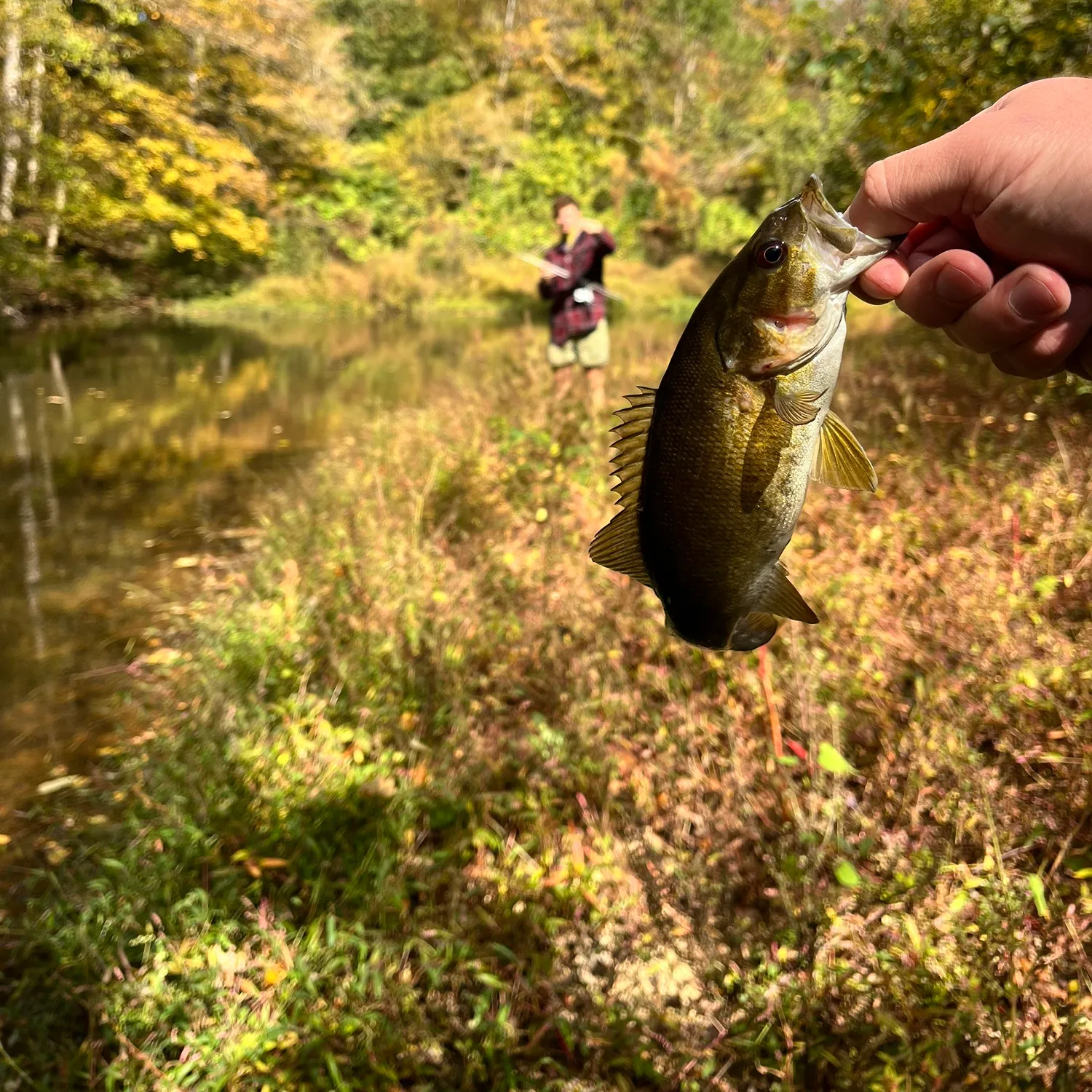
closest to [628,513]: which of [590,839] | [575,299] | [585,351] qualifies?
[590,839]

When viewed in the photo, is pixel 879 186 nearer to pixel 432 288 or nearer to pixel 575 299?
pixel 575 299

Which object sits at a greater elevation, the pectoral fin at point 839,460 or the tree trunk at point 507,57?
the tree trunk at point 507,57

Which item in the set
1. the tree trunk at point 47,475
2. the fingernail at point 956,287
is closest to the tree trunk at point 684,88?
the tree trunk at point 47,475

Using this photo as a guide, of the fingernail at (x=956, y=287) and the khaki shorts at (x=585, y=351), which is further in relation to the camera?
the khaki shorts at (x=585, y=351)

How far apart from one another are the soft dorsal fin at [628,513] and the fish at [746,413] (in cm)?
3

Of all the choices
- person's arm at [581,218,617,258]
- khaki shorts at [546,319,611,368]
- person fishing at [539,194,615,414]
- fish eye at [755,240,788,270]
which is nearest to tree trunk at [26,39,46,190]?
person fishing at [539,194,615,414]

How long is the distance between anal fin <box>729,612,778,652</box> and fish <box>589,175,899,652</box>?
0.18 ft

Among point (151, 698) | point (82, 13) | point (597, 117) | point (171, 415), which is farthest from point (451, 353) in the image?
point (597, 117)

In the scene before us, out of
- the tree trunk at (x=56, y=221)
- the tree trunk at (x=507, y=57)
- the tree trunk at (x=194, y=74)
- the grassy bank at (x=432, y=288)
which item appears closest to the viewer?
the tree trunk at (x=56, y=221)

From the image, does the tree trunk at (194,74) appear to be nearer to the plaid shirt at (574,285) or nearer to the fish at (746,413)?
the plaid shirt at (574,285)

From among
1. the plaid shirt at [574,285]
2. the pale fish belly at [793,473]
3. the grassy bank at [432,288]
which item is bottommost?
the grassy bank at [432,288]

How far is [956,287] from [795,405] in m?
0.61

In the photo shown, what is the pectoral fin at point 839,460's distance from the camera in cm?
130

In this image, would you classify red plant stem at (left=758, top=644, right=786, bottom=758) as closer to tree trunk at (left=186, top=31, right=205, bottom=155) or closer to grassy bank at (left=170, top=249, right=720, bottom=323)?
grassy bank at (left=170, top=249, right=720, bottom=323)
